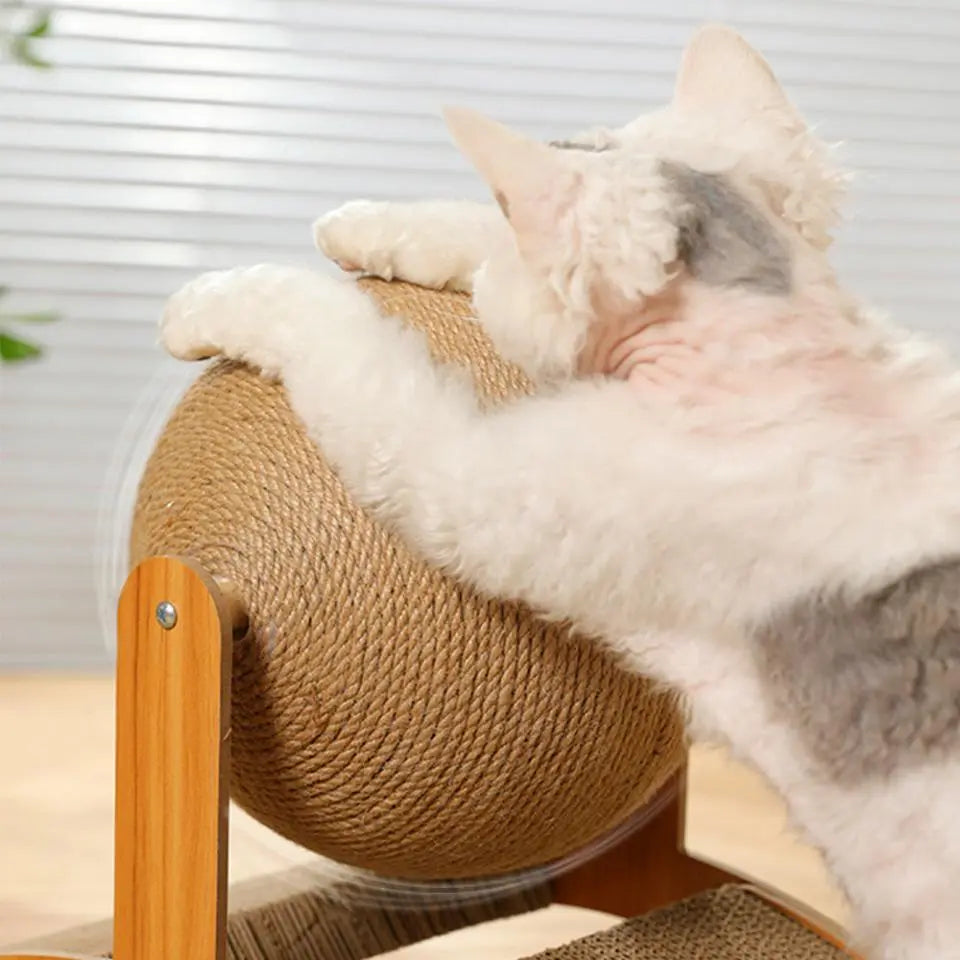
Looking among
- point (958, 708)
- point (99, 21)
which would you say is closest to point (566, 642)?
point (958, 708)

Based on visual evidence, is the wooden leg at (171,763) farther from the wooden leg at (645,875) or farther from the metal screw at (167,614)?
the wooden leg at (645,875)

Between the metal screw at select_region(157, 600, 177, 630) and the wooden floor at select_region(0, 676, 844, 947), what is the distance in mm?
1142

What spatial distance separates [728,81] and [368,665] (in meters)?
0.58

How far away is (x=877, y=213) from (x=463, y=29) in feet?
3.39

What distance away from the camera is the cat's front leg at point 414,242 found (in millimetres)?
1183

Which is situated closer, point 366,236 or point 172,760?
point 172,760

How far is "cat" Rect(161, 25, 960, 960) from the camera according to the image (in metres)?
0.96

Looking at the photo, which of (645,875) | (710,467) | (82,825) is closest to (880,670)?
(710,467)

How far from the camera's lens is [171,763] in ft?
3.46

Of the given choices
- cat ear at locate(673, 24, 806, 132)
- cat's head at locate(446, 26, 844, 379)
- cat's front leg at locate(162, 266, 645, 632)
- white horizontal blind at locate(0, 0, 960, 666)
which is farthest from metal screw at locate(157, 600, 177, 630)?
white horizontal blind at locate(0, 0, 960, 666)

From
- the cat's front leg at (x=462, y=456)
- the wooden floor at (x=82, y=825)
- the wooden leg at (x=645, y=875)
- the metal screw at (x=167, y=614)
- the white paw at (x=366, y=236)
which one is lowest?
the wooden floor at (x=82, y=825)

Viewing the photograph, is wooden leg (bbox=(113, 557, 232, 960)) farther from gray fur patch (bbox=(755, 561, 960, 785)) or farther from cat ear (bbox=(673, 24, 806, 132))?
cat ear (bbox=(673, 24, 806, 132))

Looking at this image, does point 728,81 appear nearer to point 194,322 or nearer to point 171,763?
point 194,322

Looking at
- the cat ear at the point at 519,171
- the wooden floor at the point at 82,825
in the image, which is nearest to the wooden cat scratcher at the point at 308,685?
the cat ear at the point at 519,171
